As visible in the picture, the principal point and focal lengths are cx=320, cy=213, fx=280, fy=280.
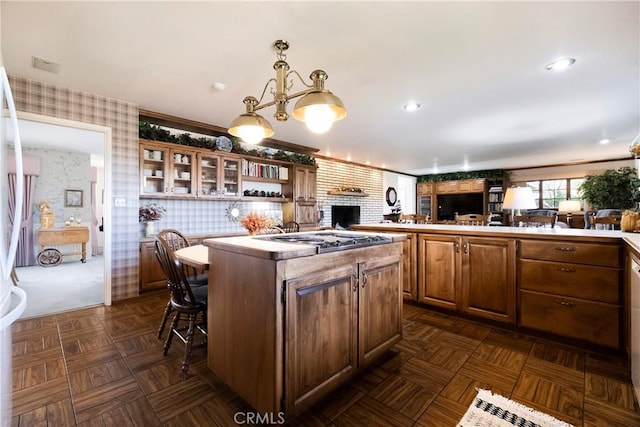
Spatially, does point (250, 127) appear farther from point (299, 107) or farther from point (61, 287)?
point (61, 287)

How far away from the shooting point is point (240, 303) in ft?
4.77

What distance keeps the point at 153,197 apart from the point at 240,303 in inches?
115

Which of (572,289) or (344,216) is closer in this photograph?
(572,289)

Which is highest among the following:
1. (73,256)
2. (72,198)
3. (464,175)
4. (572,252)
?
(464,175)

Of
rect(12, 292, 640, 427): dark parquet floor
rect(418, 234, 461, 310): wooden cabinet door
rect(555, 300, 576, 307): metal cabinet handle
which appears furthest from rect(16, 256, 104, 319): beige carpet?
rect(555, 300, 576, 307): metal cabinet handle

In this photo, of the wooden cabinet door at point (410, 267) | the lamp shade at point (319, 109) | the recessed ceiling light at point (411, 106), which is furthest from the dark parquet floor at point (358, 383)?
the recessed ceiling light at point (411, 106)

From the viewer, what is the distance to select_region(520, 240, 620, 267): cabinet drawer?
6.61ft

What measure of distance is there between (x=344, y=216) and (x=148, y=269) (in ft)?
14.1

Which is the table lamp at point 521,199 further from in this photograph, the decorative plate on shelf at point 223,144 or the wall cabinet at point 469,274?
the decorative plate on shelf at point 223,144

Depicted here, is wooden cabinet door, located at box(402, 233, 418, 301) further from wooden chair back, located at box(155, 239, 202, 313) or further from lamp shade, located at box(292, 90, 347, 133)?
wooden chair back, located at box(155, 239, 202, 313)

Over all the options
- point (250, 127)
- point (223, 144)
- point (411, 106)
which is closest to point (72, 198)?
point (223, 144)

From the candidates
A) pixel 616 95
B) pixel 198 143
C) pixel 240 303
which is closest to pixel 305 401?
pixel 240 303

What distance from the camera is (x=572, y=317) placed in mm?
2146

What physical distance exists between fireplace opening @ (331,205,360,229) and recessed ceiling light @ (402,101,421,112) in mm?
3295
